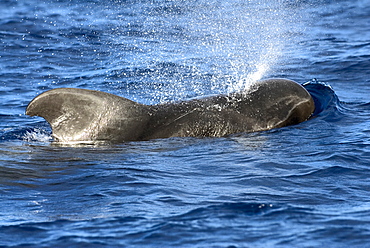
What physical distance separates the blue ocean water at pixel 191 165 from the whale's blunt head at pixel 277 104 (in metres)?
0.24

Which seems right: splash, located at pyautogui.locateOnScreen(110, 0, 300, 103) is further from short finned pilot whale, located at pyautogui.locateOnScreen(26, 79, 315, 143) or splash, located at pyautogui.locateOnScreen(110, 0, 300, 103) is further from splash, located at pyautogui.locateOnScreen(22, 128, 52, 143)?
splash, located at pyautogui.locateOnScreen(22, 128, 52, 143)

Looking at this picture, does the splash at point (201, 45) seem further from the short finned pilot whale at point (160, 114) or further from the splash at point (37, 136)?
the splash at point (37, 136)

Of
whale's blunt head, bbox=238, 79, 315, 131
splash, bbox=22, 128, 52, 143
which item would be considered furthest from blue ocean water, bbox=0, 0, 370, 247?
whale's blunt head, bbox=238, 79, 315, 131

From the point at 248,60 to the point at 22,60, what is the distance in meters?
7.51

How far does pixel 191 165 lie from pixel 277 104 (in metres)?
2.81

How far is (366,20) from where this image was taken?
2400 cm

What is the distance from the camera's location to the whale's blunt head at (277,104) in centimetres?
1030

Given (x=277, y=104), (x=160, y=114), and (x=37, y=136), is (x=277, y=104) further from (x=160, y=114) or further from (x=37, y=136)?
(x=37, y=136)

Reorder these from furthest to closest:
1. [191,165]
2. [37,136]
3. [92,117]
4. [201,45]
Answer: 1. [201,45]
2. [37,136]
3. [92,117]
4. [191,165]

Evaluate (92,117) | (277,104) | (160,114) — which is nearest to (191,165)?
(160,114)

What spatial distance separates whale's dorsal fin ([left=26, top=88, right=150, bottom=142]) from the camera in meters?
9.55

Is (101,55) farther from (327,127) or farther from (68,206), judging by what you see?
(68,206)

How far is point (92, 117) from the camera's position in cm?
967

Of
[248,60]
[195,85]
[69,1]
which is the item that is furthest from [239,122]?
[69,1]
